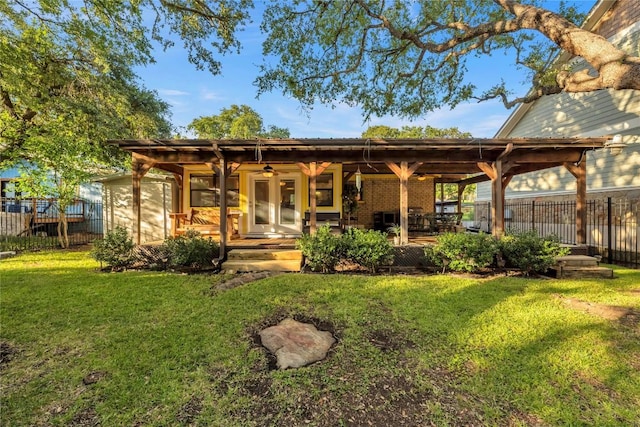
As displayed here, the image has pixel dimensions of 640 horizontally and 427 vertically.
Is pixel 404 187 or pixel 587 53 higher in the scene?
pixel 587 53

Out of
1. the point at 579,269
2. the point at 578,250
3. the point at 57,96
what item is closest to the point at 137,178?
the point at 57,96

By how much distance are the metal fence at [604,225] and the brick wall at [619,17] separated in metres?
5.32

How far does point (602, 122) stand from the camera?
9641 millimetres

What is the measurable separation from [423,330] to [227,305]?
2.92m

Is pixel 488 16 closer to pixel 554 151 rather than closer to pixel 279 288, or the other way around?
pixel 554 151

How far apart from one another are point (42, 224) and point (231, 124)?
1732 centimetres

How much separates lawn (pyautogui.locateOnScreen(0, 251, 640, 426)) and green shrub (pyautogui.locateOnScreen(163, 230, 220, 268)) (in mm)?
1615

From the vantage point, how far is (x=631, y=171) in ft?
28.5

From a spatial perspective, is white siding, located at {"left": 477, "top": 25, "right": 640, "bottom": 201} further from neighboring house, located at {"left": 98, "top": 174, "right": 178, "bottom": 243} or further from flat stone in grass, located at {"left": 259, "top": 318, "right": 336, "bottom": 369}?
neighboring house, located at {"left": 98, "top": 174, "right": 178, "bottom": 243}

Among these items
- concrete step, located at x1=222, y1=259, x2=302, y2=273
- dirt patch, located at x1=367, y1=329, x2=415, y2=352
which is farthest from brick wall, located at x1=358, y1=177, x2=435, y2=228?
dirt patch, located at x1=367, y1=329, x2=415, y2=352

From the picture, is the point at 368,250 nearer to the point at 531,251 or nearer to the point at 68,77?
the point at 531,251

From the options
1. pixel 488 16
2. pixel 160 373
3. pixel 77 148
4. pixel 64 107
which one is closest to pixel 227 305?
pixel 160 373

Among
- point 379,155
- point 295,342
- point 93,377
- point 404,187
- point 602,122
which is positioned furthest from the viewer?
point 602,122

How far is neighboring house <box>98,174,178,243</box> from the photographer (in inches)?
467
